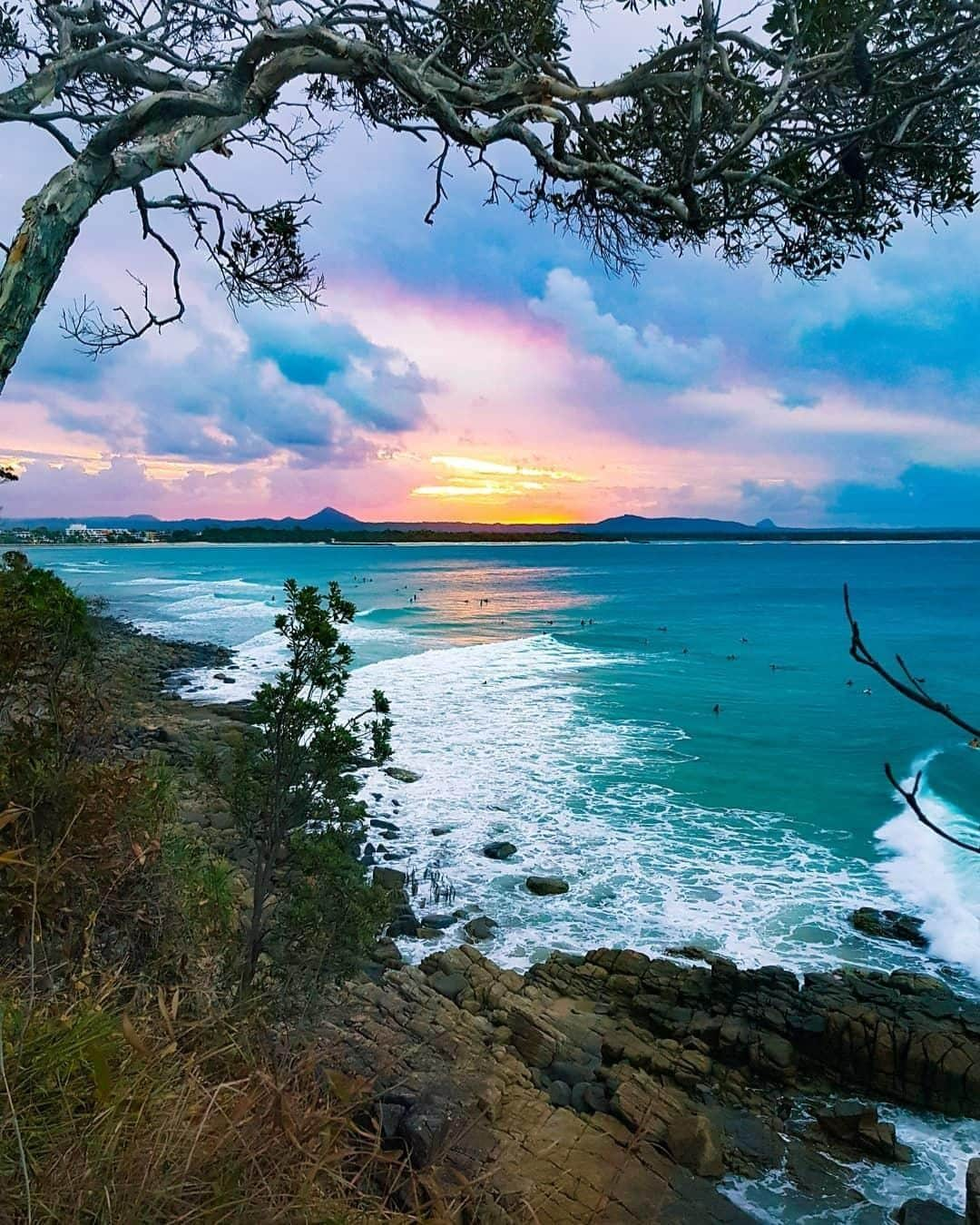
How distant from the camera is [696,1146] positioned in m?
8.84

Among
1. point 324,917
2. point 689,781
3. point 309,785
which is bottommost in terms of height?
point 689,781

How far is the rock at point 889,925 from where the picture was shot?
48.8 feet

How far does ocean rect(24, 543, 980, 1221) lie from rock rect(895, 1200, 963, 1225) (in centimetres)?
43

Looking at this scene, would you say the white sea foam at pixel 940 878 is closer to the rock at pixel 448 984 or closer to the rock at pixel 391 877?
the rock at pixel 448 984

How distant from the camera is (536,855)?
18.2 m

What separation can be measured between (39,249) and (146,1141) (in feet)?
11.6

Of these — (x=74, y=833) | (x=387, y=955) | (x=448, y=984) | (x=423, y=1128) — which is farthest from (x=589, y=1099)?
(x=74, y=833)

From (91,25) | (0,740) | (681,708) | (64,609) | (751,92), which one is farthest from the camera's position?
(681,708)

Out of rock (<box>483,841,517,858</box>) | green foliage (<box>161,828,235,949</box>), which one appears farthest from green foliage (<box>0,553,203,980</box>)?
rock (<box>483,841,517,858</box>)

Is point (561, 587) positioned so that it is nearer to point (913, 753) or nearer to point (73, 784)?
point (913, 753)

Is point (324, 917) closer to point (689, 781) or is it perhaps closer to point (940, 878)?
point (940, 878)

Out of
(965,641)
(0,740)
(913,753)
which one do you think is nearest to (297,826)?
(0,740)

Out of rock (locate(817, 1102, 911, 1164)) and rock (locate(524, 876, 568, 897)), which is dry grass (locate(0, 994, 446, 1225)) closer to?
rock (locate(817, 1102, 911, 1164))

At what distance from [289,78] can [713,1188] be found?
36.8ft
